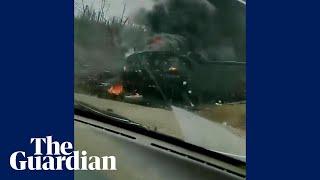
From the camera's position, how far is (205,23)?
7.55 feet

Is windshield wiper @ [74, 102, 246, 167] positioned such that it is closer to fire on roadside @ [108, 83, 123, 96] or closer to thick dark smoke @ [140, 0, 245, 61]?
fire on roadside @ [108, 83, 123, 96]

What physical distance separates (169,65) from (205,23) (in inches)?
11.3

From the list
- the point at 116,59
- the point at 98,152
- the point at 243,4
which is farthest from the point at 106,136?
the point at 243,4

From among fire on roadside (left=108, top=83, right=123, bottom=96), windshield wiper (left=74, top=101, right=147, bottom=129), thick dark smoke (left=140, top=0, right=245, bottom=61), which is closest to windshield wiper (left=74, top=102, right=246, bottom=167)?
windshield wiper (left=74, top=101, right=147, bottom=129)

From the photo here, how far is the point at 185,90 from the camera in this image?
2.32m

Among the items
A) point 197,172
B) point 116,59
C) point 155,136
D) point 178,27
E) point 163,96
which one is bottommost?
point 197,172

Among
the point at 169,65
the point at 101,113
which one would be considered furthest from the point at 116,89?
the point at 169,65

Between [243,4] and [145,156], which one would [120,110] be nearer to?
[145,156]

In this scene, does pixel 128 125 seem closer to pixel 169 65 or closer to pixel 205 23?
pixel 169 65

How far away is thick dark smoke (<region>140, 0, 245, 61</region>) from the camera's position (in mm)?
2293

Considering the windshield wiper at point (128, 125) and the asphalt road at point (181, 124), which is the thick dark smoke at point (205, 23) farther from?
the windshield wiper at point (128, 125)

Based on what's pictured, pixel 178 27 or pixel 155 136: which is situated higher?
pixel 178 27
